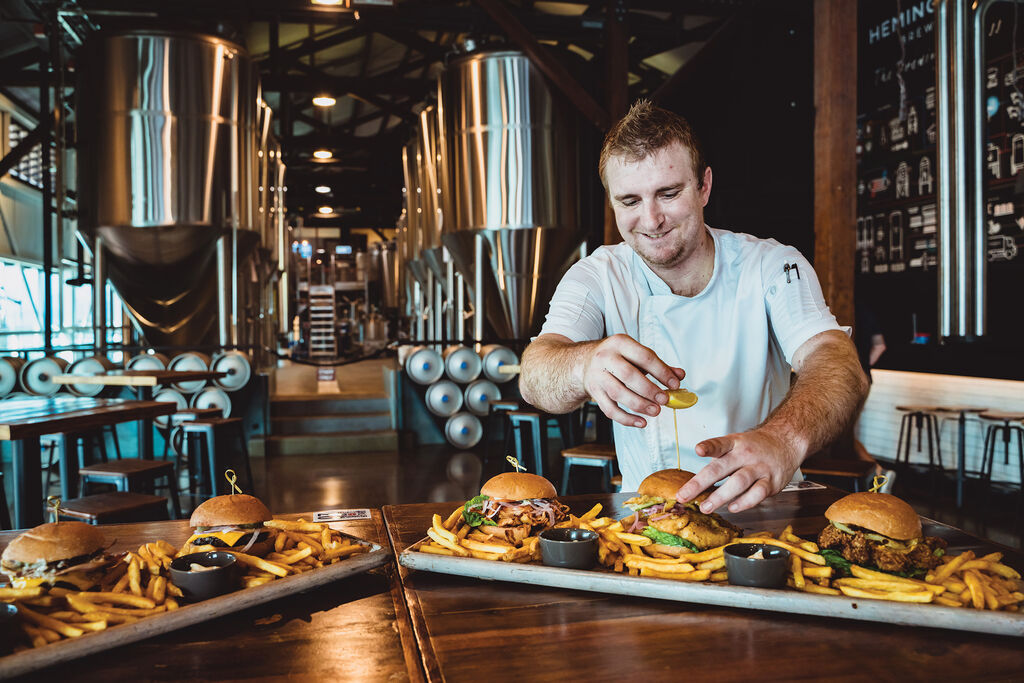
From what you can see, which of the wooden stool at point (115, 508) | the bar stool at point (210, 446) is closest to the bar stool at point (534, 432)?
the bar stool at point (210, 446)

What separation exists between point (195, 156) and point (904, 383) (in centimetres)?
764

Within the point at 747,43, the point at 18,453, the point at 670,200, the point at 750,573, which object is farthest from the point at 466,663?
the point at 747,43

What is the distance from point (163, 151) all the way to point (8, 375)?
274 centimetres

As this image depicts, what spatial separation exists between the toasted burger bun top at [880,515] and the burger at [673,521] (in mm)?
213

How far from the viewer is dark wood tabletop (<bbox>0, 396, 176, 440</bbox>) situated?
11.4 ft

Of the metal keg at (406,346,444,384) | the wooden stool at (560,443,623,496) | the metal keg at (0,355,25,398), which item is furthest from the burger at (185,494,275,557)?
the metal keg at (0,355,25,398)

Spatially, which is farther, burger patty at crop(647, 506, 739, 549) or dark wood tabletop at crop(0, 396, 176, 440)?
dark wood tabletop at crop(0, 396, 176, 440)

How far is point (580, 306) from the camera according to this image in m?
2.37

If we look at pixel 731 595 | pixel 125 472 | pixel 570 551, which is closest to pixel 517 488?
pixel 570 551

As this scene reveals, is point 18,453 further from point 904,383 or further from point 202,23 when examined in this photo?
point 904,383

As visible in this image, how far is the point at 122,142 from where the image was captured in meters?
7.98

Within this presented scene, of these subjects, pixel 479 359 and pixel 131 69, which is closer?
pixel 131 69

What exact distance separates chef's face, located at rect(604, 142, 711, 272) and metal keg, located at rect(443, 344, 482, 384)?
21.5 ft

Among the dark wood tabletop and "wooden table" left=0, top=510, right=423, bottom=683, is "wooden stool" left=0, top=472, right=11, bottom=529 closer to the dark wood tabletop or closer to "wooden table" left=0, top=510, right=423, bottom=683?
the dark wood tabletop
